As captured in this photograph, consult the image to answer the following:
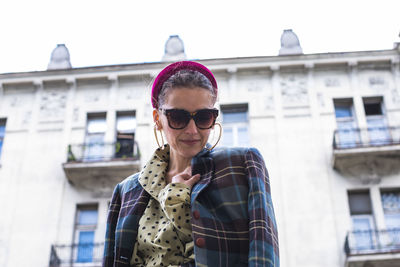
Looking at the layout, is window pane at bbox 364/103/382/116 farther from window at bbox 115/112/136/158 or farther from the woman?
the woman

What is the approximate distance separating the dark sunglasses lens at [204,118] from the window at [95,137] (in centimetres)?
1336

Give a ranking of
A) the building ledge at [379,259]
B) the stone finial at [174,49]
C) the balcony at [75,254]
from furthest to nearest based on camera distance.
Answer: the stone finial at [174,49]
the balcony at [75,254]
the building ledge at [379,259]

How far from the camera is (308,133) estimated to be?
619 inches

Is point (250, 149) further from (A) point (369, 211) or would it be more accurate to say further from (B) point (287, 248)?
(A) point (369, 211)

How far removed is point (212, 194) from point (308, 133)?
1385 cm

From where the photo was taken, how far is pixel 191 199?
229 cm

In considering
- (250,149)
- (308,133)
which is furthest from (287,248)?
(250,149)

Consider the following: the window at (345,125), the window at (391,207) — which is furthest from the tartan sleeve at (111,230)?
the window at (345,125)

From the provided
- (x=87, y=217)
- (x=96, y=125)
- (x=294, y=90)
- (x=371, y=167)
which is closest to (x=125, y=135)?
(x=96, y=125)

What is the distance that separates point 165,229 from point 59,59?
17357 mm

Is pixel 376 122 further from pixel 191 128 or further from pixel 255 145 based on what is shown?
pixel 191 128

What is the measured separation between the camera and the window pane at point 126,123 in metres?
16.4

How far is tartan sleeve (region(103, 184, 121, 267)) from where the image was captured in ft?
8.41

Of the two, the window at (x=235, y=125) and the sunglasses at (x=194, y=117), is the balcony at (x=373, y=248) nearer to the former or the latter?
the window at (x=235, y=125)
